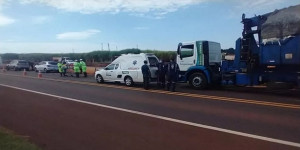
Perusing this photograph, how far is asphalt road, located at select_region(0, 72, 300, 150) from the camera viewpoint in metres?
7.34

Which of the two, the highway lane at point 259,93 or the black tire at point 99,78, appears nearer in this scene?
the highway lane at point 259,93

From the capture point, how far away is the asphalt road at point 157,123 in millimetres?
7341

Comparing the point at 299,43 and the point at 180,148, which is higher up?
the point at 299,43

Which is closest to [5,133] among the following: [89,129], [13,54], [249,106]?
[89,129]

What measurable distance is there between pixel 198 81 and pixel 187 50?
1.75 m

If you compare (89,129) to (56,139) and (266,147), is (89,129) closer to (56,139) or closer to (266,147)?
(56,139)

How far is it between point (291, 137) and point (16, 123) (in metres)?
6.78

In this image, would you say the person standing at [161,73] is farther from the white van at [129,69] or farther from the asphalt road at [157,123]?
the asphalt road at [157,123]

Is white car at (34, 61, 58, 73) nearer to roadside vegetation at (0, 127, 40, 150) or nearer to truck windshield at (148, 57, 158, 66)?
truck windshield at (148, 57, 158, 66)

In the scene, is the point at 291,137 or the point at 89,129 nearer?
the point at 291,137

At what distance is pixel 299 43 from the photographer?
14.9 meters

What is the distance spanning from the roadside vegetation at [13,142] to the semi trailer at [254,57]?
1154 centimetres

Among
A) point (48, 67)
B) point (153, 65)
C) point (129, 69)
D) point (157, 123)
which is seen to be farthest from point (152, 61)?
point (48, 67)

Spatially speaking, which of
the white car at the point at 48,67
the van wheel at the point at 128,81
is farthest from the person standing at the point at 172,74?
the white car at the point at 48,67
